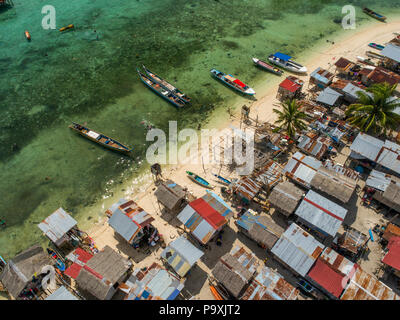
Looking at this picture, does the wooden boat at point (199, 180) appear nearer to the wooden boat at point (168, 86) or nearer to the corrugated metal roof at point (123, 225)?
the corrugated metal roof at point (123, 225)

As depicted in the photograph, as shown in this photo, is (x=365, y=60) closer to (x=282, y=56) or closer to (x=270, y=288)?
(x=282, y=56)

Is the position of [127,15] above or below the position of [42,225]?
above

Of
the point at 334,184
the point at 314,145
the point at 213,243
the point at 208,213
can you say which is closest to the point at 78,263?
the point at 213,243

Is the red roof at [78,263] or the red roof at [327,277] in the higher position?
the red roof at [327,277]

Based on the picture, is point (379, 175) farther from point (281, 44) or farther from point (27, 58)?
point (27, 58)

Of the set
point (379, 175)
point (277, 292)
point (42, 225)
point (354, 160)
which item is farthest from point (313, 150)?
point (42, 225)

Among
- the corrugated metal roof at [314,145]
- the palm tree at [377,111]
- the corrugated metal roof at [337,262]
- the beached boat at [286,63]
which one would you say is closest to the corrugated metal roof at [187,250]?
the corrugated metal roof at [337,262]
